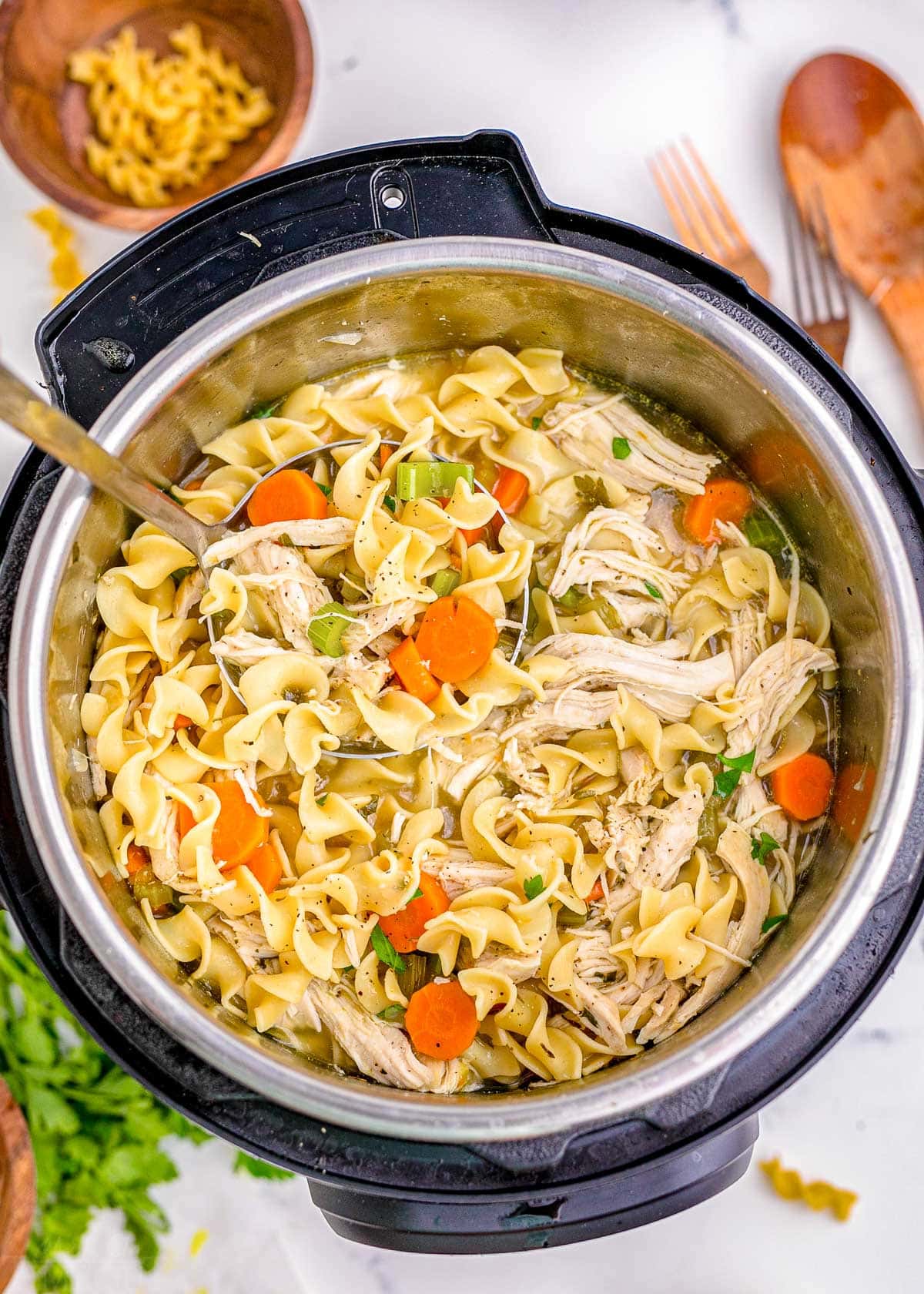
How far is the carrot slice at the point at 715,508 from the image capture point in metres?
3.08

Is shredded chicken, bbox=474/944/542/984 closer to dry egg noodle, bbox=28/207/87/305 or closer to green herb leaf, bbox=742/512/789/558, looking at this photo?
A: green herb leaf, bbox=742/512/789/558

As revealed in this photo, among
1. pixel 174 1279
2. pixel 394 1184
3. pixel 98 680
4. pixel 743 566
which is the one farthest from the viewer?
pixel 174 1279

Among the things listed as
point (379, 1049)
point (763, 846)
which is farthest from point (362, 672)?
point (763, 846)

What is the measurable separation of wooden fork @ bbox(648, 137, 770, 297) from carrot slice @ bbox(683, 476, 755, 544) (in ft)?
2.67

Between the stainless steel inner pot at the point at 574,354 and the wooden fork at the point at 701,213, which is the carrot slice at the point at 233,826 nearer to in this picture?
the stainless steel inner pot at the point at 574,354

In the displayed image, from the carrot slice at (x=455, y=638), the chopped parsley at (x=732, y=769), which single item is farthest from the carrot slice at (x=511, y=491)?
the chopped parsley at (x=732, y=769)

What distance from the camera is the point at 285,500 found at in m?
2.95

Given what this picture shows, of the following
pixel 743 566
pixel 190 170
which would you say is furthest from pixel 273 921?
pixel 190 170

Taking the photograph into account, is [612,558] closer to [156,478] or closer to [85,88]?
[156,478]

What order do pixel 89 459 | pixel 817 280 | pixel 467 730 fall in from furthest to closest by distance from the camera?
pixel 817 280, pixel 467 730, pixel 89 459

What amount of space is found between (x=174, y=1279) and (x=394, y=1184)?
4.89 feet

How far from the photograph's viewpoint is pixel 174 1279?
134 inches

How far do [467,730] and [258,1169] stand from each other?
167cm

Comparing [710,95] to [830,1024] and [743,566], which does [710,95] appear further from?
[830,1024]
